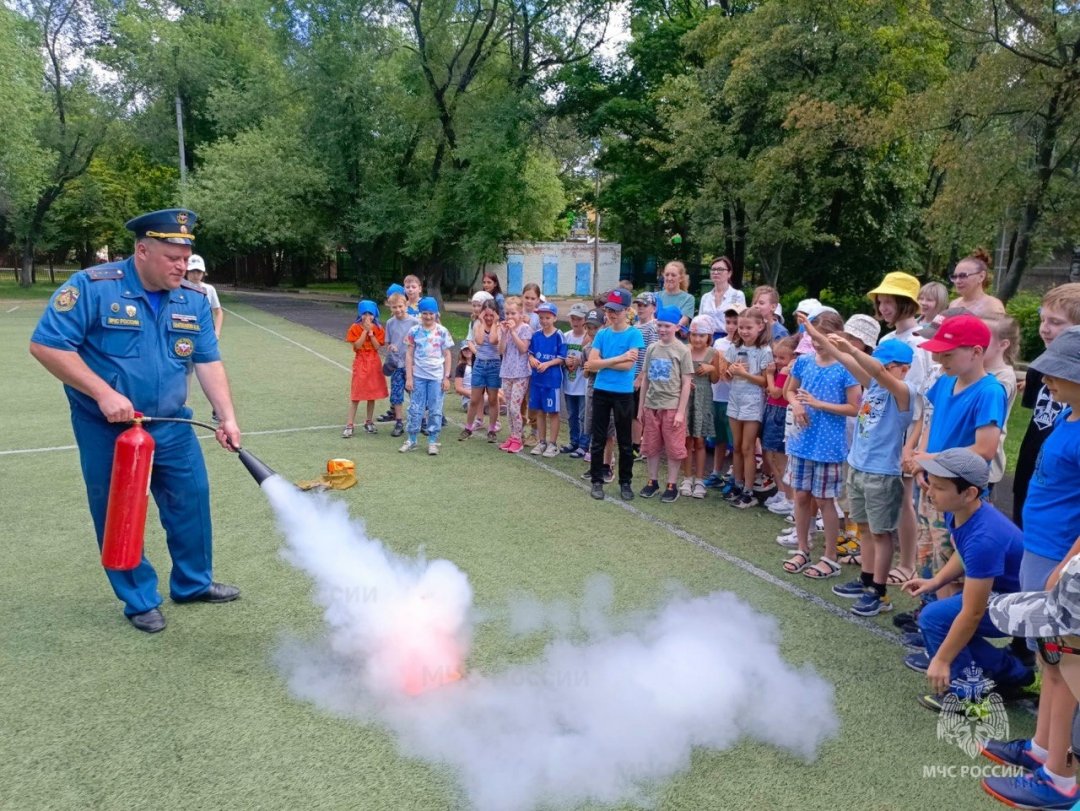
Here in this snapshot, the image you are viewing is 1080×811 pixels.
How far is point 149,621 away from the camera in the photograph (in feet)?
14.0

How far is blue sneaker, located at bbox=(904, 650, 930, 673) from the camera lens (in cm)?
397

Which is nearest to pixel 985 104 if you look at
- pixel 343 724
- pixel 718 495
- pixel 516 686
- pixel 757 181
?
pixel 757 181

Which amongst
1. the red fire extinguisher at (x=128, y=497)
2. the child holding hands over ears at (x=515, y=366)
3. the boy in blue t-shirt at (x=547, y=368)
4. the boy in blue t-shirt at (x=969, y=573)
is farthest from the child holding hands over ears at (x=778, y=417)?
the red fire extinguisher at (x=128, y=497)

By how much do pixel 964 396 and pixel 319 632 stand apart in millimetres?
3809

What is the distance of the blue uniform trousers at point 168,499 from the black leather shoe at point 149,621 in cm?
3

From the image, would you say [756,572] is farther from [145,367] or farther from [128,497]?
[145,367]

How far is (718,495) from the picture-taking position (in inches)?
281

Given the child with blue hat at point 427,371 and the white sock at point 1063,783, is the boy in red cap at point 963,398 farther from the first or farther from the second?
the child with blue hat at point 427,371

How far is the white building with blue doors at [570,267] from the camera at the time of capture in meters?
45.7

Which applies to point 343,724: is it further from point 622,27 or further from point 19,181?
point 19,181

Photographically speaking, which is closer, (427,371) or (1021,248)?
(427,371)

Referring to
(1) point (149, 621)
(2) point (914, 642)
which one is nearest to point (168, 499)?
(1) point (149, 621)

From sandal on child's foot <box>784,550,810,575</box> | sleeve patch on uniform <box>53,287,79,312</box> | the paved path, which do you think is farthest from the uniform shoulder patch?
the paved path

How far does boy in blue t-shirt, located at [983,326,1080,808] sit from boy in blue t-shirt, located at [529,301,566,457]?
554 cm
